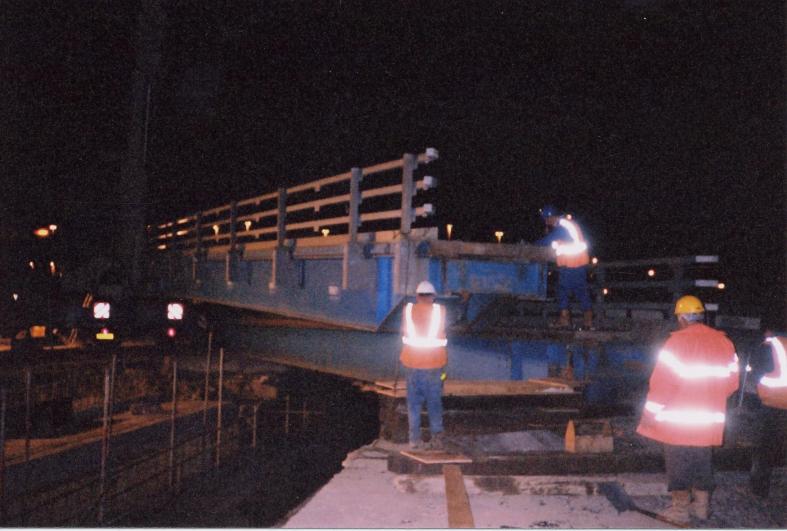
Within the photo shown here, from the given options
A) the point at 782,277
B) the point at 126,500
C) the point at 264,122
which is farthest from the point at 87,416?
the point at 782,277

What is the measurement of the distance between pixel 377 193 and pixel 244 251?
5114 millimetres

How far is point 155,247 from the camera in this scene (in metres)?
22.7

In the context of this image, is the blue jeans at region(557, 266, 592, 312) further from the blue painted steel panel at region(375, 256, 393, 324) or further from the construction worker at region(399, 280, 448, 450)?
the construction worker at region(399, 280, 448, 450)

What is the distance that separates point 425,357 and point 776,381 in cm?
350

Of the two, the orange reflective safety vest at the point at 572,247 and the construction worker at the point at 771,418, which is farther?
the orange reflective safety vest at the point at 572,247

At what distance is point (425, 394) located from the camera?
8.17 meters

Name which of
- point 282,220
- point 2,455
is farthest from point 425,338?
point 2,455

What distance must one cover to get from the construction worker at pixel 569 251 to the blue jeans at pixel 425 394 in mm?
3195

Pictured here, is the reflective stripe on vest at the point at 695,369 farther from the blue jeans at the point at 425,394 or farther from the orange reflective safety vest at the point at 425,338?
the blue jeans at the point at 425,394

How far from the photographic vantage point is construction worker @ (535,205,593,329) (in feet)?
34.9

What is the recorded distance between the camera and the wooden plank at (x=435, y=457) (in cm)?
742

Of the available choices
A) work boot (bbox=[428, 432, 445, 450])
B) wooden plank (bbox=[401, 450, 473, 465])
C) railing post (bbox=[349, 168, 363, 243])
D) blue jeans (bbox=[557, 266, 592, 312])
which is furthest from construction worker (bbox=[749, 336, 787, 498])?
railing post (bbox=[349, 168, 363, 243])

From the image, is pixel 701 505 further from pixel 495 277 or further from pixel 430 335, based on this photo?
pixel 495 277

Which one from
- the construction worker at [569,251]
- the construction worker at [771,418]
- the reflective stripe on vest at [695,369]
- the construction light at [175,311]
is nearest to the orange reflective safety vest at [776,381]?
the construction worker at [771,418]
